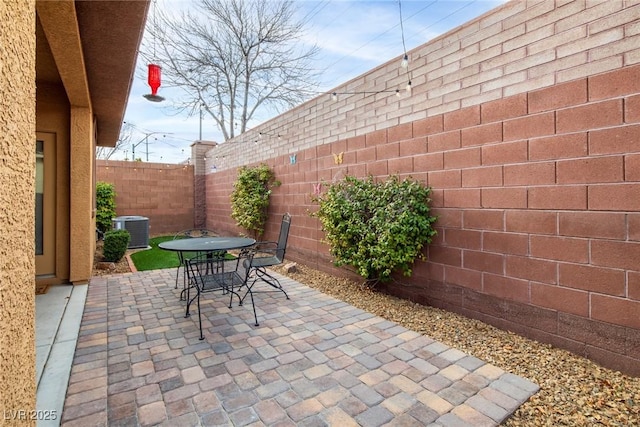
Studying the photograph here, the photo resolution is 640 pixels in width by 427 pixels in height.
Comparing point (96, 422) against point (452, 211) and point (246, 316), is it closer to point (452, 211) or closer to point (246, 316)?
point (246, 316)

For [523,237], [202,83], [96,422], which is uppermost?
[202,83]

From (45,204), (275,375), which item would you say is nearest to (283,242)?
(275,375)

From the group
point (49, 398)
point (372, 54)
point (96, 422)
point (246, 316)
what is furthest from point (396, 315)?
point (372, 54)

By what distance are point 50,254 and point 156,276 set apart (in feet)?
4.39

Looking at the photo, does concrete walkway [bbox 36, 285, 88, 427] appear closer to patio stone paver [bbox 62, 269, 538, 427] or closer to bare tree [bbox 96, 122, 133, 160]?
patio stone paver [bbox 62, 269, 538, 427]

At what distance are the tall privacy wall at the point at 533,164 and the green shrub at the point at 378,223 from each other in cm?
20

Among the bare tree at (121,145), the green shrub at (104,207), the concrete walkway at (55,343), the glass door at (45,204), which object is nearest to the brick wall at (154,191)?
the green shrub at (104,207)

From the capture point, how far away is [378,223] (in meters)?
3.66

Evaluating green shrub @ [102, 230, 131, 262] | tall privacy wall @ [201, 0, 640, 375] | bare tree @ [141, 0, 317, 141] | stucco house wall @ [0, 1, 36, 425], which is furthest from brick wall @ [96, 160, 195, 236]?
stucco house wall @ [0, 1, 36, 425]

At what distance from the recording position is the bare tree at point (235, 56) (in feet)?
39.8

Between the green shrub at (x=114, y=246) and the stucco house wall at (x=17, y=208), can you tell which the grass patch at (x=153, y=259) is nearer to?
the green shrub at (x=114, y=246)

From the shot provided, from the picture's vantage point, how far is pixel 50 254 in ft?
14.8

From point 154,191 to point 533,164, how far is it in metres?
10.1

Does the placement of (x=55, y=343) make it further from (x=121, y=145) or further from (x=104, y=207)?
(x=121, y=145)
